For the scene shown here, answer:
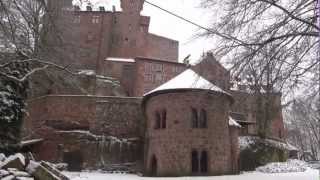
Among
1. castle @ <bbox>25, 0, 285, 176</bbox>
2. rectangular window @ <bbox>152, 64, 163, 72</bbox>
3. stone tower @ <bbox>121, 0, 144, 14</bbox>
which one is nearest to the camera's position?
castle @ <bbox>25, 0, 285, 176</bbox>

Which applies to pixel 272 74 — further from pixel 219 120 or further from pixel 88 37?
pixel 88 37

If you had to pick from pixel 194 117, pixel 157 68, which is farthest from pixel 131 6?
pixel 194 117

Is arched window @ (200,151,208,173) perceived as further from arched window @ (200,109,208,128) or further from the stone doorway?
the stone doorway

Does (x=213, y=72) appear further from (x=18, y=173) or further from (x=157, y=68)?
(x=157, y=68)

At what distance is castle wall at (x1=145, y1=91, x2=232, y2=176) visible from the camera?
80.1 feet

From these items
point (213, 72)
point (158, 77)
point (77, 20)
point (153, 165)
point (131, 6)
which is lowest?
point (153, 165)

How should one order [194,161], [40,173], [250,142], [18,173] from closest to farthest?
[18,173]
[40,173]
[194,161]
[250,142]

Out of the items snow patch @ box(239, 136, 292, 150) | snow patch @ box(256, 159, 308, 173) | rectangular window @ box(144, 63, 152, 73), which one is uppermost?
rectangular window @ box(144, 63, 152, 73)

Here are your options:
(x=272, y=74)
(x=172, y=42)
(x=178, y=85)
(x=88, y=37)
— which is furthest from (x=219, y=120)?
(x=172, y=42)

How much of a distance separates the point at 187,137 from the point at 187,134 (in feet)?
0.62

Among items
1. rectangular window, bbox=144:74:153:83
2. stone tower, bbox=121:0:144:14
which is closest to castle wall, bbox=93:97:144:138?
rectangular window, bbox=144:74:153:83

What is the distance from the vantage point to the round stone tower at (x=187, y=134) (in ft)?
80.2

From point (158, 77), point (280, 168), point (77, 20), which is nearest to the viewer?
point (280, 168)

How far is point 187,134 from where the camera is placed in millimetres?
24797
